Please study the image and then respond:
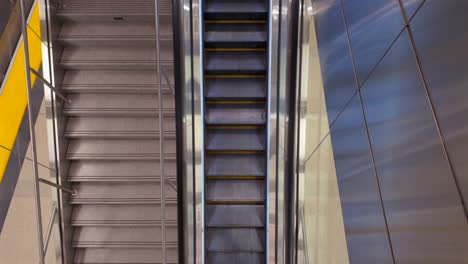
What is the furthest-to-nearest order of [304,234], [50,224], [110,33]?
[110,33], [304,234], [50,224]

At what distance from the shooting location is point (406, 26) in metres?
1.22

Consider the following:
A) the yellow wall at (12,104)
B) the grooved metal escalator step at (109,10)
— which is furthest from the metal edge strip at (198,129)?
the yellow wall at (12,104)

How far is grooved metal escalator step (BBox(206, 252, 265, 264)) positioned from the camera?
15.9 feet

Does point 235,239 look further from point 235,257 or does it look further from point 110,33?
point 110,33

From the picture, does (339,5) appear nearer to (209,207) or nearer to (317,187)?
(317,187)

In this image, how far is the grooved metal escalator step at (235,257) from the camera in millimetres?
4849

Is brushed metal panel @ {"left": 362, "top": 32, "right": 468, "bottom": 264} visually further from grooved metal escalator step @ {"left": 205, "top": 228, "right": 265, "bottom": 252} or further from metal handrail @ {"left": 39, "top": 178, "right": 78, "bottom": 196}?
grooved metal escalator step @ {"left": 205, "top": 228, "right": 265, "bottom": 252}

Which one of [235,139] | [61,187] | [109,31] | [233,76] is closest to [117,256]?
[61,187]

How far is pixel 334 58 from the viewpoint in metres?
2.43

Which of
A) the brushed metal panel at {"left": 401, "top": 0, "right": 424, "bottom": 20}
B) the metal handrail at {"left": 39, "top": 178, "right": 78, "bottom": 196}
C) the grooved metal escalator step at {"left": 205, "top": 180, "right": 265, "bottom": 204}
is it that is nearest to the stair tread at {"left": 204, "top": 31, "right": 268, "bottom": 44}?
the grooved metal escalator step at {"left": 205, "top": 180, "right": 265, "bottom": 204}

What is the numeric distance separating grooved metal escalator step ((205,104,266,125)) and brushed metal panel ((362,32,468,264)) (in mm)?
3389

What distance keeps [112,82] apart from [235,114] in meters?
1.69

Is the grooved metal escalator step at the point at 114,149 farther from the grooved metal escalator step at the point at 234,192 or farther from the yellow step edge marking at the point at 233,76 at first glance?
the yellow step edge marking at the point at 233,76

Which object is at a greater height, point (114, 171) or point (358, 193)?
point (114, 171)
